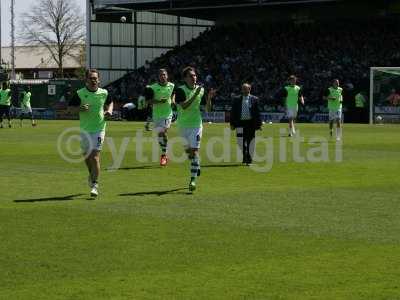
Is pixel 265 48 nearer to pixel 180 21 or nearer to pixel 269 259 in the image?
pixel 180 21

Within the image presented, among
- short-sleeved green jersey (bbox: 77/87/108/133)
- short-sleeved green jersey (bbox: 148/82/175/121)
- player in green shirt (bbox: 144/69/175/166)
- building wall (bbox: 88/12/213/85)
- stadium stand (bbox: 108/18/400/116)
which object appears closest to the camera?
short-sleeved green jersey (bbox: 77/87/108/133)

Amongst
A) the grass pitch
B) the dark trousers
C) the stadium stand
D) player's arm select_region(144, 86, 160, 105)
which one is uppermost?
the stadium stand

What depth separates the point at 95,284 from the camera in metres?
8.48

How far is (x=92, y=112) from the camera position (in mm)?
15617

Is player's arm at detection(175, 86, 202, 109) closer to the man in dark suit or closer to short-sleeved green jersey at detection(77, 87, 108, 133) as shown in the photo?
short-sleeved green jersey at detection(77, 87, 108, 133)

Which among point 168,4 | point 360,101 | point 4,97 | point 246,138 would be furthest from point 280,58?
point 246,138

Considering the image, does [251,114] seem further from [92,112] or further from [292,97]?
[292,97]

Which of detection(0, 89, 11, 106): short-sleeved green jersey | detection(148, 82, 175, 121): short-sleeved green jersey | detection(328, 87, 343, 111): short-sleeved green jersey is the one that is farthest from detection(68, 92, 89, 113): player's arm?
detection(0, 89, 11, 106): short-sleeved green jersey

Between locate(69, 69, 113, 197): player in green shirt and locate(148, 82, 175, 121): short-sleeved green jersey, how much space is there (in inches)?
275

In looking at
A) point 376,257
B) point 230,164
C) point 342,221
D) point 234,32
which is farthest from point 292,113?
point 234,32

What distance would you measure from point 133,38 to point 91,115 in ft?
190

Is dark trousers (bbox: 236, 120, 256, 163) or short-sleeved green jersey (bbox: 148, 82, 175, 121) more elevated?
short-sleeved green jersey (bbox: 148, 82, 175, 121)

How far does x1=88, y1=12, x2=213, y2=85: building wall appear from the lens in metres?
71.4

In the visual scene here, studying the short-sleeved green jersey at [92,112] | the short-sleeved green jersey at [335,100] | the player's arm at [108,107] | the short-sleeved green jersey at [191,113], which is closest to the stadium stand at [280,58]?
the short-sleeved green jersey at [335,100]
